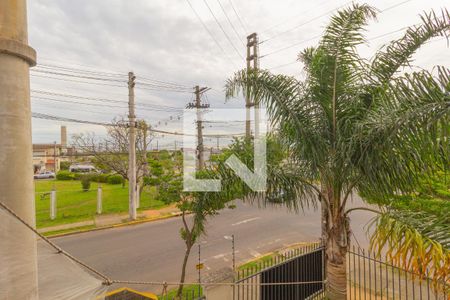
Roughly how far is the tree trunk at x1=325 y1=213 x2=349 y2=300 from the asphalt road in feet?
10.8

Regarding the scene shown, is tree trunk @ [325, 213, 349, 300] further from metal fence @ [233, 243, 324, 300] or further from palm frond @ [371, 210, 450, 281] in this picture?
palm frond @ [371, 210, 450, 281]

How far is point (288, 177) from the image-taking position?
13.7 feet

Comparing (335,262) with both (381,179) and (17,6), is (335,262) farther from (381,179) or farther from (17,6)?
(17,6)

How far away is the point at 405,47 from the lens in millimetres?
→ 3975

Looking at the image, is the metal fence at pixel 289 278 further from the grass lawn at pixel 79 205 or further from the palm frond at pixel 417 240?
the grass lawn at pixel 79 205

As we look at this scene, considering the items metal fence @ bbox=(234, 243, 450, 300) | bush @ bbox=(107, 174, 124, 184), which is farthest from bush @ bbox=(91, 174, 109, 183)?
metal fence @ bbox=(234, 243, 450, 300)

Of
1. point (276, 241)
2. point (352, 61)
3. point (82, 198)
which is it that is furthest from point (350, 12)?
point (82, 198)

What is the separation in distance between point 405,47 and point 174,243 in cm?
904

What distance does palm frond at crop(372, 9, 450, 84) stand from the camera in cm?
347

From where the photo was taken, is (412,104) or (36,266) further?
(412,104)

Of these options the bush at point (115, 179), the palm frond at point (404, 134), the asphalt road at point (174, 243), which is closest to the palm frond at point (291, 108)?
the palm frond at point (404, 134)

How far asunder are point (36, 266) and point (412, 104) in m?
4.27

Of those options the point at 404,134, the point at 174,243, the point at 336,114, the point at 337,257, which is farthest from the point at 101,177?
the point at 404,134

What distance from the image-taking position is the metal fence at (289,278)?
16.0ft
